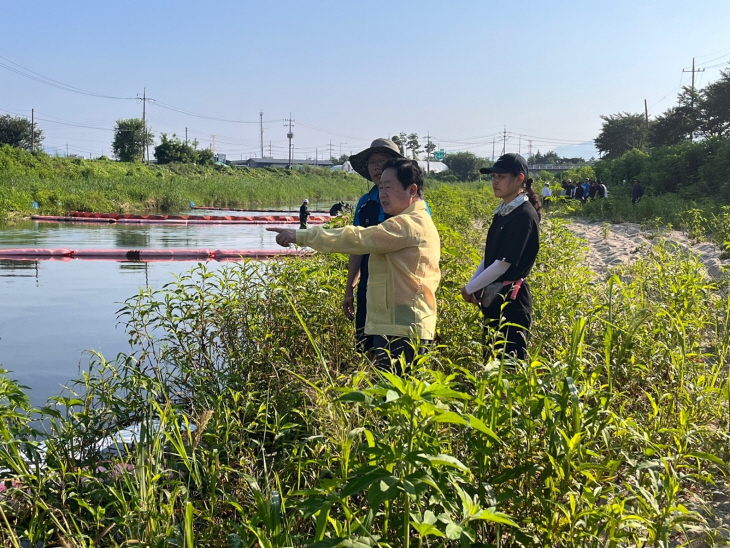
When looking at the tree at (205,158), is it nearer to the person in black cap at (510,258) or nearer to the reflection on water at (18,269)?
the reflection on water at (18,269)

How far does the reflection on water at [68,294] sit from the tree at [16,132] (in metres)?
40.2

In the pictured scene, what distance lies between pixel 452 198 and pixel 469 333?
15303 mm

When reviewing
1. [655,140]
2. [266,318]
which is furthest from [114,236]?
[655,140]

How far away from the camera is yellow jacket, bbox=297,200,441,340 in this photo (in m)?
3.08

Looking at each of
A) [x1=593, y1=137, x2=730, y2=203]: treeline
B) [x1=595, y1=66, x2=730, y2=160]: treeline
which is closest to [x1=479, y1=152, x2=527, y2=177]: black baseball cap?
[x1=593, y1=137, x2=730, y2=203]: treeline

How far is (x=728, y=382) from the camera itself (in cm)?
328

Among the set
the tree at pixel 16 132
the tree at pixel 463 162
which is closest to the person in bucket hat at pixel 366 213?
the tree at pixel 16 132

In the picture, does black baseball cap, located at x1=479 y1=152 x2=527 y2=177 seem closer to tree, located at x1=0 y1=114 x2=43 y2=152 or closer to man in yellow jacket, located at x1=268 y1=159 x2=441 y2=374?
man in yellow jacket, located at x1=268 y1=159 x2=441 y2=374

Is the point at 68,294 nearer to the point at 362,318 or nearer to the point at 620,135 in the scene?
the point at 362,318

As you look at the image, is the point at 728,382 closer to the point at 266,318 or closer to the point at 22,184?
the point at 266,318

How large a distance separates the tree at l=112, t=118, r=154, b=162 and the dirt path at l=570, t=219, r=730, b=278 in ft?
167

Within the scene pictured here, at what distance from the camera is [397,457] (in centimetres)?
175

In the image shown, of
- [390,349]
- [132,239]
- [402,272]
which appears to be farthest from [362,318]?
[132,239]

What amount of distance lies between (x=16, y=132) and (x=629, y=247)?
53.0 m
